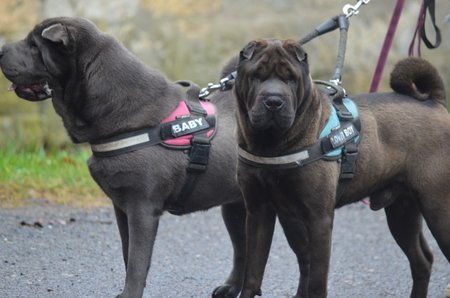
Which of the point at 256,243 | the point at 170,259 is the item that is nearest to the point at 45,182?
the point at 170,259

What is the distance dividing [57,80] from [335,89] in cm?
146

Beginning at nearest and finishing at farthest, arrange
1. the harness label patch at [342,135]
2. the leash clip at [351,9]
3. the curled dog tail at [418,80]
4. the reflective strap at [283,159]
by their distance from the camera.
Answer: the reflective strap at [283,159], the harness label patch at [342,135], the curled dog tail at [418,80], the leash clip at [351,9]

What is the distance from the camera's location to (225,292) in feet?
18.0

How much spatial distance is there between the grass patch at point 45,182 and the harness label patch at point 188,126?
3021 millimetres

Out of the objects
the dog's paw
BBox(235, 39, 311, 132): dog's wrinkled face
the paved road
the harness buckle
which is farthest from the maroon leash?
BBox(235, 39, 311, 132): dog's wrinkled face

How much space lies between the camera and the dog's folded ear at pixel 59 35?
4.76 metres

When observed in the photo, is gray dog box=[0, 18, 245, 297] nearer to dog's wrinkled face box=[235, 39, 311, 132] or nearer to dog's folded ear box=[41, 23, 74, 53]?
dog's folded ear box=[41, 23, 74, 53]

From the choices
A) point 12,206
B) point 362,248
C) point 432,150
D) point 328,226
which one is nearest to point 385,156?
point 432,150

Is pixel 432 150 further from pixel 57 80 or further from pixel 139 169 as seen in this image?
pixel 57 80

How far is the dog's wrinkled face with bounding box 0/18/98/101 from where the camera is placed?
4.84 m

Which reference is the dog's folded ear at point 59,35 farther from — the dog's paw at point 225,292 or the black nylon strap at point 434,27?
the black nylon strap at point 434,27

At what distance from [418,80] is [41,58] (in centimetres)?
205

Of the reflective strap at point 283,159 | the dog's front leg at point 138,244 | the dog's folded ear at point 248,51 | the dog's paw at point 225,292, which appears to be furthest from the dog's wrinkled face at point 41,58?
the dog's paw at point 225,292

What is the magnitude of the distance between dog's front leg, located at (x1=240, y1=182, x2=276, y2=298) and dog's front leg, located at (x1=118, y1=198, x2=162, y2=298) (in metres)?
0.50
